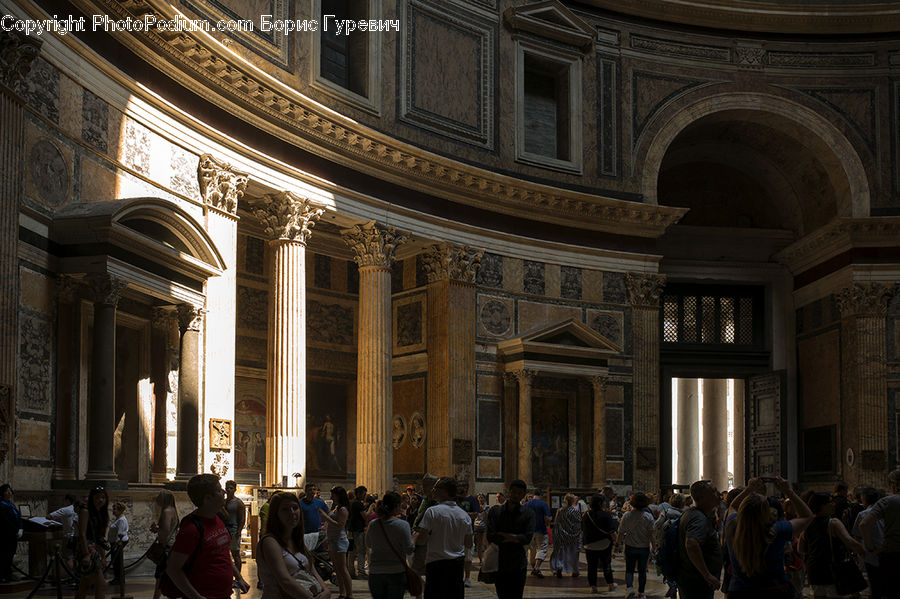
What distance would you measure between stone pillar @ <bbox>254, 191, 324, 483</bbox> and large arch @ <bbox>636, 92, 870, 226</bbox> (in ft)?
39.8

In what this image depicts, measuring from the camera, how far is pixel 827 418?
103ft

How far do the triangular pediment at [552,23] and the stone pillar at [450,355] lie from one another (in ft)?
21.0

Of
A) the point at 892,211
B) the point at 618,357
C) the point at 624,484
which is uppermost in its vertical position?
the point at 892,211

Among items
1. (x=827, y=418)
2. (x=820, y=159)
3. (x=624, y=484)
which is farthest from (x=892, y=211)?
(x=624, y=484)

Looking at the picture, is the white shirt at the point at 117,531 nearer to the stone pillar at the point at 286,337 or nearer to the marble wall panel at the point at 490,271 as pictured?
the stone pillar at the point at 286,337

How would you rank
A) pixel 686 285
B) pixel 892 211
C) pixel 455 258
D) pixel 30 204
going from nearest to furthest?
1. pixel 30 204
2. pixel 455 258
3. pixel 892 211
4. pixel 686 285

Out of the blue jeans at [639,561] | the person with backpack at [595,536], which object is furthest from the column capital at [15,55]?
the blue jeans at [639,561]

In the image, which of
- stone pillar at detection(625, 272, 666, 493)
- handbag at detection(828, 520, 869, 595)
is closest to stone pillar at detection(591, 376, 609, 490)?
stone pillar at detection(625, 272, 666, 493)

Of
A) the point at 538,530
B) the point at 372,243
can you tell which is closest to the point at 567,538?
the point at 538,530

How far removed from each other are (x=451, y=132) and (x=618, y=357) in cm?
774

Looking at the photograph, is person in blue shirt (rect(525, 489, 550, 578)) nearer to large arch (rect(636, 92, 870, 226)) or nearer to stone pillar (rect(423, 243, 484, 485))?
stone pillar (rect(423, 243, 484, 485))

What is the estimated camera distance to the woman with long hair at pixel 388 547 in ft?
A: 31.5

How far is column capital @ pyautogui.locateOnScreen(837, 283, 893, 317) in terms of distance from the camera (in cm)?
3022

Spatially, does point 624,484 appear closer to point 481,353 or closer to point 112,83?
point 481,353
